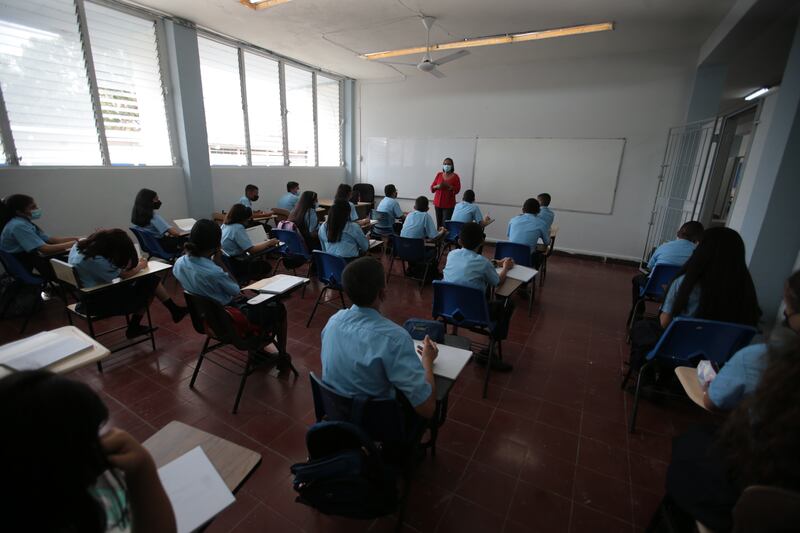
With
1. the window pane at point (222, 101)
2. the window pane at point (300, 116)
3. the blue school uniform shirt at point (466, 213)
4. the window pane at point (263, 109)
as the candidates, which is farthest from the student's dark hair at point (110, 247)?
the window pane at point (300, 116)

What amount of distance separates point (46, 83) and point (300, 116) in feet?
13.4

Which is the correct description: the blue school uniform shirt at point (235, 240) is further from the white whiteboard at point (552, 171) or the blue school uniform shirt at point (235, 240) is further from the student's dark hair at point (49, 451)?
Answer: the white whiteboard at point (552, 171)

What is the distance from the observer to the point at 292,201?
6.55 m

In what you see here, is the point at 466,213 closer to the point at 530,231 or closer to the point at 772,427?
the point at 530,231

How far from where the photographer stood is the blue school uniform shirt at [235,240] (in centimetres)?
365

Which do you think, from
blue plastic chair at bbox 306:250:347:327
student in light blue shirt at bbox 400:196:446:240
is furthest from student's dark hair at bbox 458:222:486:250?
student in light blue shirt at bbox 400:196:446:240

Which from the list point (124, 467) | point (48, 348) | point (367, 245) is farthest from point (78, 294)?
point (124, 467)

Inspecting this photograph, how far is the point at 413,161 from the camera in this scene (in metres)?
8.24

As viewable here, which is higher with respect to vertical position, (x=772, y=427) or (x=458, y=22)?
(x=458, y=22)

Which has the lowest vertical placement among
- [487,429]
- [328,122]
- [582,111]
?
[487,429]

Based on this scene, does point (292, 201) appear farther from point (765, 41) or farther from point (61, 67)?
point (765, 41)

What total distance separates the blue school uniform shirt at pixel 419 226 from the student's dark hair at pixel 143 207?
3.12 metres

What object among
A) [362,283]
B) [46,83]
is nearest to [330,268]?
[362,283]

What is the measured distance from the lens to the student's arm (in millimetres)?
744
